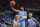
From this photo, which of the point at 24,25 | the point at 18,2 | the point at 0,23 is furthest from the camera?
the point at 18,2

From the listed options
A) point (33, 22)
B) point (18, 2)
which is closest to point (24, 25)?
point (33, 22)

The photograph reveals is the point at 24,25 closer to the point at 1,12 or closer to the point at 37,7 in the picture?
the point at 1,12

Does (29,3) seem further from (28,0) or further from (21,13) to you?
(21,13)

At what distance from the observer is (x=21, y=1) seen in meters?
7.74

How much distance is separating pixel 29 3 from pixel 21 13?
13.8ft

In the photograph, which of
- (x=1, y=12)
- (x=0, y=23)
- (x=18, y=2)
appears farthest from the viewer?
(x=18, y=2)

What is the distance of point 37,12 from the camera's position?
837 centimetres

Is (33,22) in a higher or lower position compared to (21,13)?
lower

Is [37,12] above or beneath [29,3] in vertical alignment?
beneath

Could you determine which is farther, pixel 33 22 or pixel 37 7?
pixel 37 7

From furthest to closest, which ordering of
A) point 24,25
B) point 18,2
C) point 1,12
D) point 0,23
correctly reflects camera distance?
point 18,2
point 1,12
point 0,23
point 24,25

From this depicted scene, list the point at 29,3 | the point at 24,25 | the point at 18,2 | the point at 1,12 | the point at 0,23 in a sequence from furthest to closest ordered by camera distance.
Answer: the point at 29,3, the point at 18,2, the point at 1,12, the point at 0,23, the point at 24,25

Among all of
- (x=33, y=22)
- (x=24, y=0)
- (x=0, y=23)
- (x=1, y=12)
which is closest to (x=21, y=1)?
(x=24, y=0)

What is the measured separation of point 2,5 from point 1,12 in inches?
33.1
